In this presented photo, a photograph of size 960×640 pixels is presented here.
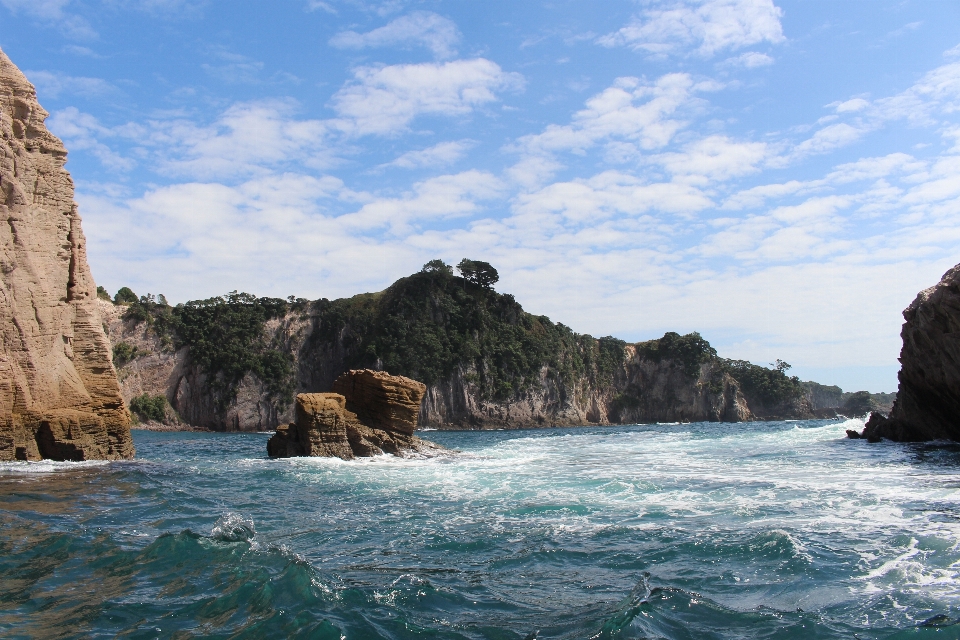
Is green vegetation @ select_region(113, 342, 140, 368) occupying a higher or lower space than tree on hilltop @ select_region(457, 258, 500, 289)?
lower

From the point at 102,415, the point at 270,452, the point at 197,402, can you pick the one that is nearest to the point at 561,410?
the point at 197,402

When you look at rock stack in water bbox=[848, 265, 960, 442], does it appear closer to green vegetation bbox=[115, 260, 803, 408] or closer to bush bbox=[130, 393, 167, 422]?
green vegetation bbox=[115, 260, 803, 408]

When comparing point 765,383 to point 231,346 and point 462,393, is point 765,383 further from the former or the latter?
point 231,346

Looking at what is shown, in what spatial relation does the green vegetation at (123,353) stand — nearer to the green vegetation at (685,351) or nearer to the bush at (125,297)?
the bush at (125,297)

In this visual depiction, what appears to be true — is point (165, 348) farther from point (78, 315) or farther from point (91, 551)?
point (91, 551)

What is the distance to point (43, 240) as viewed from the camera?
62.9 feet

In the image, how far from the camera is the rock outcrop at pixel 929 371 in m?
18.9

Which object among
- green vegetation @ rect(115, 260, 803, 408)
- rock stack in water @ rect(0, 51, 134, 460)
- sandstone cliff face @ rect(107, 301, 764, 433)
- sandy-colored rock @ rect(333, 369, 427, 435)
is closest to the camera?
rock stack in water @ rect(0, 51, 134, 460)

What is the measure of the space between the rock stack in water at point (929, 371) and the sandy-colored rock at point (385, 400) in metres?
18.0

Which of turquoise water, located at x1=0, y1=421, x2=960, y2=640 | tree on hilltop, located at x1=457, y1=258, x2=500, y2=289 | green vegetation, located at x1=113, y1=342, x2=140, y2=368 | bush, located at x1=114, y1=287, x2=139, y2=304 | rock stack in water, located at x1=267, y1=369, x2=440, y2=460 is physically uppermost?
tree on hilltop, located at x1=457, y1=258, x2=500, y2=289

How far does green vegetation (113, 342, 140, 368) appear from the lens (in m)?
65.7

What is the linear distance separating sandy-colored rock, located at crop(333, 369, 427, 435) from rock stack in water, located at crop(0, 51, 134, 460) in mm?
8477

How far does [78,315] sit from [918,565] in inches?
861

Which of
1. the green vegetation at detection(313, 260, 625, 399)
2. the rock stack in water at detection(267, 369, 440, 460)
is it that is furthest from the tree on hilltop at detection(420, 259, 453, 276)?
the rock stack in water at detection(267, 369, 440, 460)
